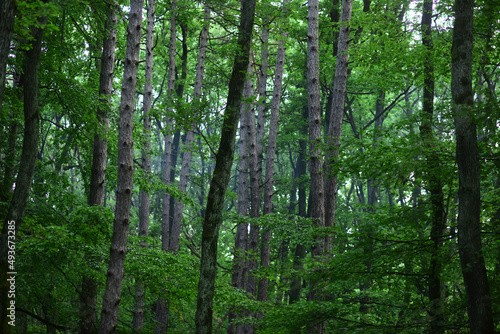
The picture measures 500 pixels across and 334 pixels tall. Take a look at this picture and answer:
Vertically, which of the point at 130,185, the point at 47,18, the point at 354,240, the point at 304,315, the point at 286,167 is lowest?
the point at 304,315

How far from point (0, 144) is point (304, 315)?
23.2 feet

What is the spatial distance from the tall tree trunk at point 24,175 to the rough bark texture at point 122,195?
1.61m

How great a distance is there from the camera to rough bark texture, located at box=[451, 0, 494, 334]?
16.8ft

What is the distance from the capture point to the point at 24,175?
18.6 feet

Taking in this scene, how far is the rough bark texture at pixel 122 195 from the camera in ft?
23.5

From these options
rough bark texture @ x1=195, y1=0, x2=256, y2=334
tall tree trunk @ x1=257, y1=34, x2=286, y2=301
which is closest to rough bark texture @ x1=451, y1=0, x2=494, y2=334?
rough bark texture @ x1=195, y1=0, x2=256, y2=334

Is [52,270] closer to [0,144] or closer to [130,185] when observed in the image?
[130,185]

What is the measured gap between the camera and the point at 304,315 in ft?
23.0

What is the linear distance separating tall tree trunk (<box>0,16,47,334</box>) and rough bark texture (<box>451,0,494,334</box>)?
18.5 ft

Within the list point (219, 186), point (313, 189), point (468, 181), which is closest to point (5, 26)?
point (219, 186)

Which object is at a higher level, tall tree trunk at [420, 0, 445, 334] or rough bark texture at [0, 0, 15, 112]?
rough bark texture at [0, 0, 15, 112]

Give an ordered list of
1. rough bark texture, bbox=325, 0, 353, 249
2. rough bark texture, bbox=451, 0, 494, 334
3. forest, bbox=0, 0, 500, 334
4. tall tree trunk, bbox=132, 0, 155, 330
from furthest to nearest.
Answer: tall tree trunk, bbox=132, 0, 155, 330 → rough bark texture, bbox=325, 0, 353, 249 → forest, bbox=0, 0, 500, 334 → rough bark texture, bbox=451, 0, 494, 334

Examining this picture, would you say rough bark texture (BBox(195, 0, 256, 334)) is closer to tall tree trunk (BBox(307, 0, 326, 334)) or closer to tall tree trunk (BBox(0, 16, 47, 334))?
tall tree trunk (BBox(0, 16, 47, 334))

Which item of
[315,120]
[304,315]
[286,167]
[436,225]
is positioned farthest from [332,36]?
[286,167]
